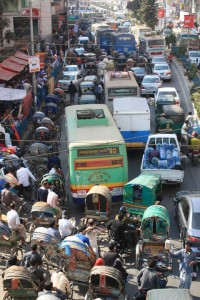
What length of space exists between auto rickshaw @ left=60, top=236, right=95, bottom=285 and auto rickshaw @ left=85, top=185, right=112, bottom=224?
347 cm

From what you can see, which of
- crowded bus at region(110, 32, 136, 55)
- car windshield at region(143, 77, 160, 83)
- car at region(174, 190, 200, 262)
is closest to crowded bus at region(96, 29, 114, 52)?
crowded bus at region(110, 32, 136, 55)

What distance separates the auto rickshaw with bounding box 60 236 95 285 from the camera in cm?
1153

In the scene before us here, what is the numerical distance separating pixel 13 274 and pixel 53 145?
41.2 feet

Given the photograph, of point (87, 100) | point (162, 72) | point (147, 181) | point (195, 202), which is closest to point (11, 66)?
point (87, 100)

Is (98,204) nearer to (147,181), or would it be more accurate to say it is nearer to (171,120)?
(147,181)

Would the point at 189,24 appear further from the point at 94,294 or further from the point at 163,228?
the point at 94,294

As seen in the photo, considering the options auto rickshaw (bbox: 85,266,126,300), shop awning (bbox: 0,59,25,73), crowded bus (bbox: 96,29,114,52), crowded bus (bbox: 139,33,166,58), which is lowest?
auto rickshaw (bbox: 85,266,126,300)

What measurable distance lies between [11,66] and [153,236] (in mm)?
21798

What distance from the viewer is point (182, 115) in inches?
969

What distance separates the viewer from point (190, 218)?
13.2m

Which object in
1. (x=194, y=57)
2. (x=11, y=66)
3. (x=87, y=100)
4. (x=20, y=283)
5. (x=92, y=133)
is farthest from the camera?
(x=194, y=57)

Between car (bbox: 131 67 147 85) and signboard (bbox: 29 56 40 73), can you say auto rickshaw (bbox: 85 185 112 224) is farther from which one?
car (bbox: 131 67 147 85)

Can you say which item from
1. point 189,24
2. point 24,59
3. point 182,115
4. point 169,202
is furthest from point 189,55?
point 169,202

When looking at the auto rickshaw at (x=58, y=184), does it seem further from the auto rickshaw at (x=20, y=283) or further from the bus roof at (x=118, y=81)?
the bus roof at (x=118, y=81)
